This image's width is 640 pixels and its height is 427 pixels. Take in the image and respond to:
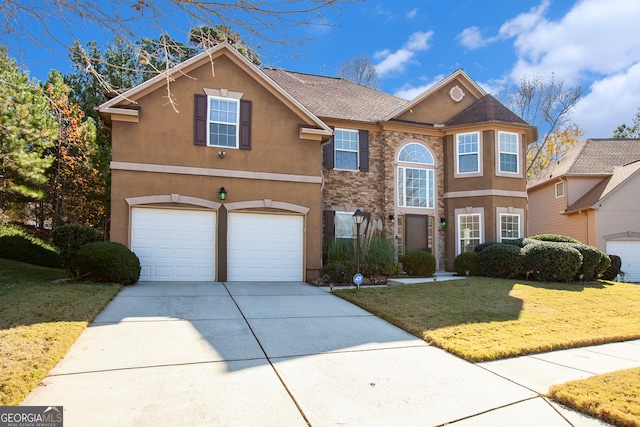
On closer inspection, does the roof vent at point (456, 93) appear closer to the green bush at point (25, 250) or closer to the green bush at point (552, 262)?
the green bush at point (552, 262)

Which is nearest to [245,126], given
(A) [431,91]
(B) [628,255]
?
(A) [431,91]

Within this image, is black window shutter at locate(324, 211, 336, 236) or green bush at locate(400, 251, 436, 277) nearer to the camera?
green bush at locate(400, 251, 436, 277)

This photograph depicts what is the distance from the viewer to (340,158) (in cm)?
1547

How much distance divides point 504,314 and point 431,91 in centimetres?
1093

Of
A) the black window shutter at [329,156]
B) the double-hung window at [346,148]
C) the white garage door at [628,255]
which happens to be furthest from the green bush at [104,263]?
the white garage door at [628,255]

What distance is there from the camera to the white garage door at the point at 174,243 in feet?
37.5

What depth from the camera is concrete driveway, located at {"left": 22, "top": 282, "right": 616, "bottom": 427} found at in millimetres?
3770

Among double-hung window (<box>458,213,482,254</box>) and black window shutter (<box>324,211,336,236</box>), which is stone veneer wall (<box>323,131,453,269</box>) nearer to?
black window shutter (<box>324,211,336,236</box>)

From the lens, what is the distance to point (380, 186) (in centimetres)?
1586

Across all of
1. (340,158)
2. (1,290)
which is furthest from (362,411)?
(340,158)

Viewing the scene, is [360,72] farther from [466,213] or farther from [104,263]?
[104,263]

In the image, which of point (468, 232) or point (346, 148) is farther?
point (468, 232)

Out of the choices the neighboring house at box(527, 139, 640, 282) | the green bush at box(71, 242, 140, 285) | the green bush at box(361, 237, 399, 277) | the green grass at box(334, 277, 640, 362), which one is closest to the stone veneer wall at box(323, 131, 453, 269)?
the green bush at box(361, 237, 399, 277)

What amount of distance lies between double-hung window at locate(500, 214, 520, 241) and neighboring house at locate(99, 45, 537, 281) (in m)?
0.05
